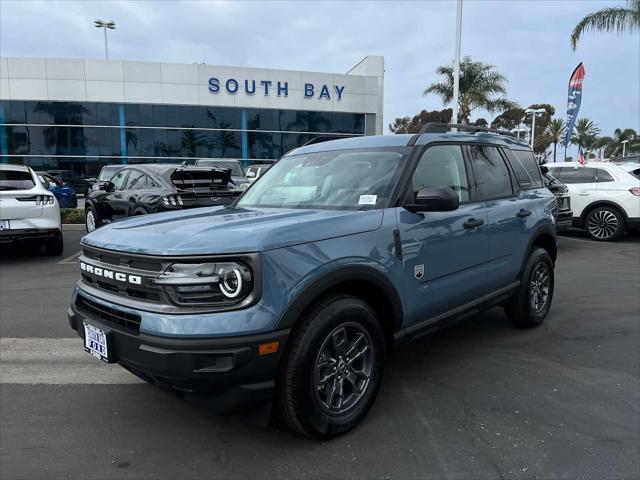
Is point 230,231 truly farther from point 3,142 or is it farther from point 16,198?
point 3,142

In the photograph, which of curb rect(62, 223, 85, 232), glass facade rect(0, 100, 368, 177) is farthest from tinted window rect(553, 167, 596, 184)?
glass facade rect(0, 100, 368, 177)

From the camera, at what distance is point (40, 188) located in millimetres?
8273

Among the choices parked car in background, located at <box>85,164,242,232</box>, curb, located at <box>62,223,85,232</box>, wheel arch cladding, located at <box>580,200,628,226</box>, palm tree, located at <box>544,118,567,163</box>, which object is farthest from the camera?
palm tree, located at <box>544,118,567,163</box>

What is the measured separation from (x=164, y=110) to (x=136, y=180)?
23.0 metres

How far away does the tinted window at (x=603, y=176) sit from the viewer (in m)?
10.5

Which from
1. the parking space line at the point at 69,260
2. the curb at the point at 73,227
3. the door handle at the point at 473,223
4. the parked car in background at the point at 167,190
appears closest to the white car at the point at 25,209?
the parking space line at the point at 69,260

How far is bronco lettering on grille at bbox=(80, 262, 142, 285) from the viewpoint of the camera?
8.50ft

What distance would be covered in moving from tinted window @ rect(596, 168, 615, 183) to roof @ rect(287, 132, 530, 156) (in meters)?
7.19

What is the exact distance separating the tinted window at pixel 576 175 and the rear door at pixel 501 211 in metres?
7.43

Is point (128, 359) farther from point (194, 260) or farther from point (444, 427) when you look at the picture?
point (444, 427)

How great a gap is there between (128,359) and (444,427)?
1.93 metres

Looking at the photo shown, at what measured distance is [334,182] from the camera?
359cm

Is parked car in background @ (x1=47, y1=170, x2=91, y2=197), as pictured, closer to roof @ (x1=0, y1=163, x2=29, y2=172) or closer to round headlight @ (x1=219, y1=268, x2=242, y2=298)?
roof @ (x1=0, y1=163, x2=29, y2=172)

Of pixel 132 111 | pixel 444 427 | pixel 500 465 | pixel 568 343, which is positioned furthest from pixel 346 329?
pixel 132 111
